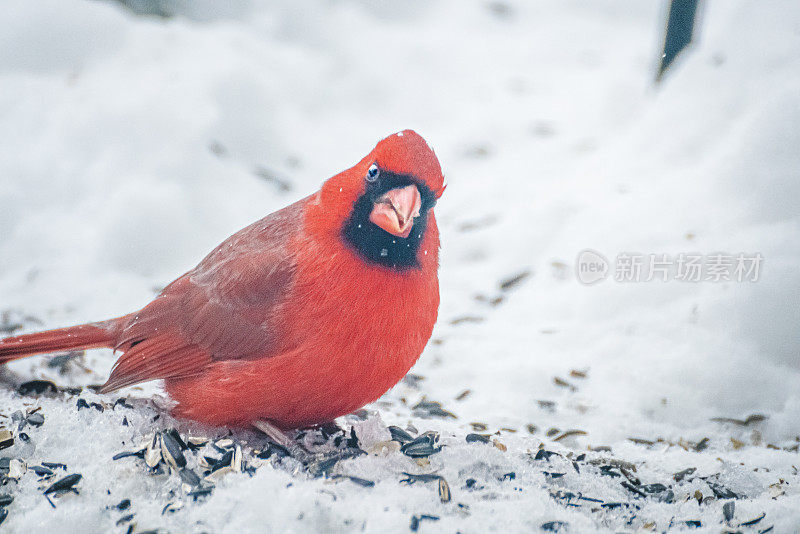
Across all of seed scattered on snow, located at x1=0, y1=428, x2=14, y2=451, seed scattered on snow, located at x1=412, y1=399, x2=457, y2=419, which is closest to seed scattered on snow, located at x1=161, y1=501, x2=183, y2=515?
seed scattered on snow, located at x1=0, y1=428, x2=14, y2=451

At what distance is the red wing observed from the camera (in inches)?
87.7

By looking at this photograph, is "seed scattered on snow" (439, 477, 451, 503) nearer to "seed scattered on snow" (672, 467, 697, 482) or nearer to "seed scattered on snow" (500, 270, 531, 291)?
"seed scattered on snow" (672, 467, 697, 482)

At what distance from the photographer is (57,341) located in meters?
2.49

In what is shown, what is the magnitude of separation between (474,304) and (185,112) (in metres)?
2.25

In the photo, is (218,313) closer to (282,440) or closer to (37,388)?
(282,440)

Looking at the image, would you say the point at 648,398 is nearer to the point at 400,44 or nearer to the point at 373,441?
the point at 373,441

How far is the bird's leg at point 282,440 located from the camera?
7.27 feet

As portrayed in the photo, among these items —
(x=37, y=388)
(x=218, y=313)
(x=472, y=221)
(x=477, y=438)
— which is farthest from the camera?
(x=472, y=221)

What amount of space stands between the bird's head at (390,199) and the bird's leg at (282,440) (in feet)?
2.05

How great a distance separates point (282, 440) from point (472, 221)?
2.54 m

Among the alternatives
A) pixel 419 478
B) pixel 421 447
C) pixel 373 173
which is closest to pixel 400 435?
pixel 421 447

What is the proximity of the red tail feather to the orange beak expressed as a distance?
3.77ft

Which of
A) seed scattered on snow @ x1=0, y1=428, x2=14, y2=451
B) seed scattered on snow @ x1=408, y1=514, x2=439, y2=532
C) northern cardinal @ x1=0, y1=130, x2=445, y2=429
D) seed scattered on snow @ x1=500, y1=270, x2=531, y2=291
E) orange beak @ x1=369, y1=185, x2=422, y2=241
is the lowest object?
seed scattered on snow @ x1=500, y1=270, x2=531, y2=291

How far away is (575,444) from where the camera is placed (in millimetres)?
2727
